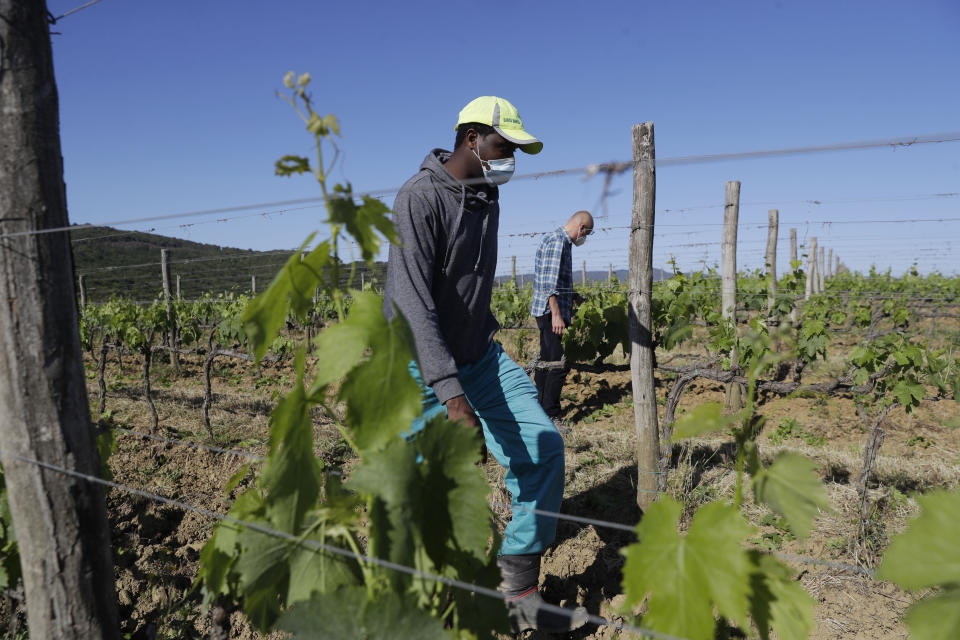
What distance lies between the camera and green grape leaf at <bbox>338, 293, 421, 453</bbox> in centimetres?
94

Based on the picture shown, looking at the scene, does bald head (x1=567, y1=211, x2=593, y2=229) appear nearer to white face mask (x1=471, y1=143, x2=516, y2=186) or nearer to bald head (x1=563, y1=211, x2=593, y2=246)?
bald head (x1=563, y1=211, x2=593, y2=246)

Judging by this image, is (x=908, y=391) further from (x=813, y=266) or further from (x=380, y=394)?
(x=813, y=266)

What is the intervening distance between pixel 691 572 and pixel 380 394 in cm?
53

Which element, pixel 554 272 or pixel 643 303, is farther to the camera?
pixel 554 272

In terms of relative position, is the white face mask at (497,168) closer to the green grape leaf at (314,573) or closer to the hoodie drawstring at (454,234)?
the hoodie drawstring at (454,234)

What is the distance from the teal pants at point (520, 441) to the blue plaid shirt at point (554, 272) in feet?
10.1

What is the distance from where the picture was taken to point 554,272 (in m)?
5.36

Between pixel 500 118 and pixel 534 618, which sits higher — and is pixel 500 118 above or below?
above

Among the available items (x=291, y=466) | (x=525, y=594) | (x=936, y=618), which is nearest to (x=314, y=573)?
(x=291, y=466)

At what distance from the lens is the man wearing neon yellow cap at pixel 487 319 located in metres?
2.09

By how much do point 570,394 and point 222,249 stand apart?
52992 mm

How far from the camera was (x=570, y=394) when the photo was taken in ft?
22.9

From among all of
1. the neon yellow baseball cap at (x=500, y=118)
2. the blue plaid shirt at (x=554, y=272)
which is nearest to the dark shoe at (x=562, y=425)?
the blue plaid shirt at (x=554, y=272)

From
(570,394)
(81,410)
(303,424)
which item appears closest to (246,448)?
(570,394)
